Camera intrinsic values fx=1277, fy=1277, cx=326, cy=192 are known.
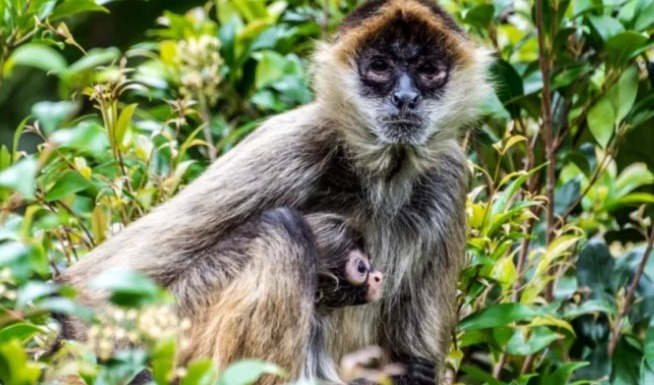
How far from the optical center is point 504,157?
8.27 m

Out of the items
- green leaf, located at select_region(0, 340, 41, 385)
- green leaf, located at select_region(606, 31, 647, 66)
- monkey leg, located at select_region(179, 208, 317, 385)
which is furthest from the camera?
green leaf, located at select_region(606, 31, 647, 66)

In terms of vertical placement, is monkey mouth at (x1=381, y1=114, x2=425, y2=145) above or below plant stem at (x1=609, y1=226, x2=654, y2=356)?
above

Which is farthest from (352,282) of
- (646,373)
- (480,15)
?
(480,15)

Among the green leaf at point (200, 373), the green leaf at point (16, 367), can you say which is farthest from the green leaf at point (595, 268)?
the green leaf at point (16, 367)

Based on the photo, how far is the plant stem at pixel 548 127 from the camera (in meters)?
7.66

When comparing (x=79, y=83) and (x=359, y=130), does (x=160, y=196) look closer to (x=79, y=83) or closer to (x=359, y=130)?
(x=359, y=130)

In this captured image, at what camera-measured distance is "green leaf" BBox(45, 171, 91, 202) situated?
597cm

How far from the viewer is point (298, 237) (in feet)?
21.9

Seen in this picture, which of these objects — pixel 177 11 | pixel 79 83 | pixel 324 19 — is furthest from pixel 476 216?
pixel 177 11

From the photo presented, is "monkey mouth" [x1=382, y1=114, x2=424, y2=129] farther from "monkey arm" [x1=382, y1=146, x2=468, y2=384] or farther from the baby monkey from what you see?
the baby monkey

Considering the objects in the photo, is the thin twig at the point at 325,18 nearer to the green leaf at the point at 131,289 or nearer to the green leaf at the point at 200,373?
the green leaf at the point at 200,373

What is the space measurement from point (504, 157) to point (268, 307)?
2457 mm

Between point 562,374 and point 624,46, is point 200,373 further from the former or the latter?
point 624,46

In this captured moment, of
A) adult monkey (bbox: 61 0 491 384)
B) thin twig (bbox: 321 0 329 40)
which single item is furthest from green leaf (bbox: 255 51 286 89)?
adult monkey (bbox: 61 0 491 384)
